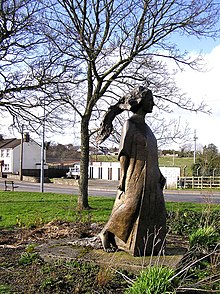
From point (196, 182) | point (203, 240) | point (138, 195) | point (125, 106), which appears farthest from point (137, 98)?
point (196, 182)

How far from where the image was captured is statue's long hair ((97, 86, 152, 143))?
668cm

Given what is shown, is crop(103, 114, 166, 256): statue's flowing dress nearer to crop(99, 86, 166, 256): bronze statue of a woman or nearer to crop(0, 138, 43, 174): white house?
crop(99, 86, 166, 256): bronze statue of a woman

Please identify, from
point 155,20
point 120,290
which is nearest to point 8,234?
point 120,290

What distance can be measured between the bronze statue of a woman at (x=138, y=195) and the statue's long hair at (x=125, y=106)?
0.05 ft

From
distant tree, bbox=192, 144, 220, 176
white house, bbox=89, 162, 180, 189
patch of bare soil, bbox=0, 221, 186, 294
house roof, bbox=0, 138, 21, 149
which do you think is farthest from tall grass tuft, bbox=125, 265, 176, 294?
house roof, bbox=0, 138, 21, 149

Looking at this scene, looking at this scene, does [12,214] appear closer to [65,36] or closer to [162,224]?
[65,36]

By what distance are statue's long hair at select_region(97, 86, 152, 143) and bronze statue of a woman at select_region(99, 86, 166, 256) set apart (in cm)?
2

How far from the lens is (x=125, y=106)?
Result: 6.89 metres

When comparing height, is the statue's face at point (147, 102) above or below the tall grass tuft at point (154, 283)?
above

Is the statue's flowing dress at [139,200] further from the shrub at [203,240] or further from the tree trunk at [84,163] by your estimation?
the tree trunk at [84,163]

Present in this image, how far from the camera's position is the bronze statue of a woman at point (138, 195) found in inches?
248

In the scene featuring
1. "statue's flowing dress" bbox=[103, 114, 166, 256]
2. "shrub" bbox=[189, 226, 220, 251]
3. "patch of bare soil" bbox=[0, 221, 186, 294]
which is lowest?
"patch of bare soil" bbox=[0, 221, 186, 294]

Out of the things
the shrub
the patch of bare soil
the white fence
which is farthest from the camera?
the white fence

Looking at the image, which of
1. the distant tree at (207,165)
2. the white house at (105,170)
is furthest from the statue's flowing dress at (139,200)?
the white house at (105,170)
